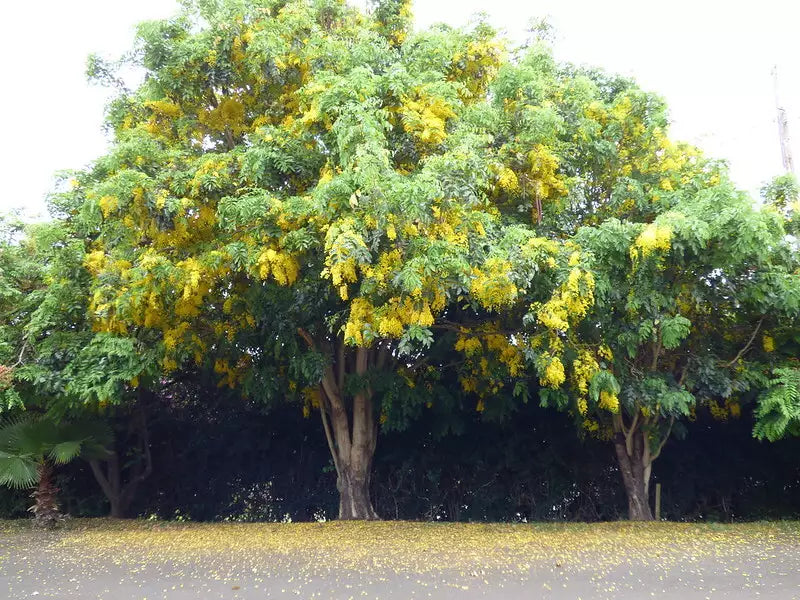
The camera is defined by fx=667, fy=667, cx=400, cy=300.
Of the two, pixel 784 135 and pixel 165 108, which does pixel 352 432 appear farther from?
pixel 784 135

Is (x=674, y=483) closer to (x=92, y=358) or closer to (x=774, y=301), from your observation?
(x=774, y=301)

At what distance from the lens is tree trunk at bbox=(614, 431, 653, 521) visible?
9492mm

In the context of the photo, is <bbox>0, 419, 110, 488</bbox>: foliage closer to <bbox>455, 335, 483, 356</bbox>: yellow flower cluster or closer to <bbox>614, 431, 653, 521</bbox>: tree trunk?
<bbox>455, 335, 483, 356</bbox>: yellow flower cluster

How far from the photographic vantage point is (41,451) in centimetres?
854

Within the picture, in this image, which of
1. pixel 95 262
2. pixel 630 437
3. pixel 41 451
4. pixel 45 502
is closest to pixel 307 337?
pixel 95 262

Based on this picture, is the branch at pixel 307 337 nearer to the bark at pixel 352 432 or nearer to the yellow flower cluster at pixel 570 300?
the bark at pixel 352 432

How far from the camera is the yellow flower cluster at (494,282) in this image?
6133mm

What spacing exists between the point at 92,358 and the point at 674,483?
8.52 meters

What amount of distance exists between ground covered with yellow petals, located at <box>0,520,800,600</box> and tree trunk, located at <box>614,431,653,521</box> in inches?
45.5

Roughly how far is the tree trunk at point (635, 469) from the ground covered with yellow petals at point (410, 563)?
1.16m

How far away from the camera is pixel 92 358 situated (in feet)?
24.6

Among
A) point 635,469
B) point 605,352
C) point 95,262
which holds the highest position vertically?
point 95,262

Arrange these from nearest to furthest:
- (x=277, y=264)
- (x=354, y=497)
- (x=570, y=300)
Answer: (x=570, y=300), (x=277, y=264), (x=354, y=497)

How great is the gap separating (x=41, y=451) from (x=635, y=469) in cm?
806
